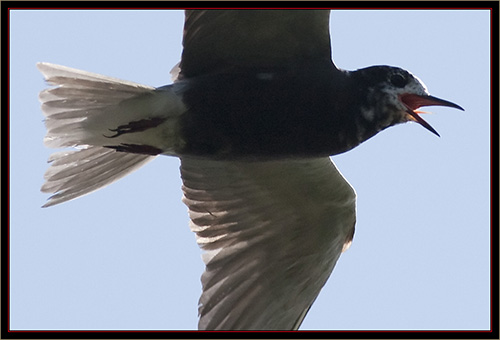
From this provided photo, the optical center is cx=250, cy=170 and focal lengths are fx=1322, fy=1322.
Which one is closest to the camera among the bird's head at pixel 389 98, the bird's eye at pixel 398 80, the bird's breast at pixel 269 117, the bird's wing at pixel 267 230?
the bird's breast at pixel 269 117

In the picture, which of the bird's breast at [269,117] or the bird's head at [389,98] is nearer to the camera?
the bird's breast at [269,117]

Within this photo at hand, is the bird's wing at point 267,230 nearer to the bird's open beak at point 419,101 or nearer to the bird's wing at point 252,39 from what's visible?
the bird's open beak at point 419,101

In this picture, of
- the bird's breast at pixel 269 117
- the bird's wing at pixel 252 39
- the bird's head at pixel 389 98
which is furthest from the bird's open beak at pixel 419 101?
the bird's wing at pixel 252 39

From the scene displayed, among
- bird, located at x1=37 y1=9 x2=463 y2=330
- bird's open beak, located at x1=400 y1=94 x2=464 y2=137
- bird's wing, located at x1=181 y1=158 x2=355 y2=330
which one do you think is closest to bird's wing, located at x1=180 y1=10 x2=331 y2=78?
bird, located at x1=37 y1=9 x2=463 y2=330

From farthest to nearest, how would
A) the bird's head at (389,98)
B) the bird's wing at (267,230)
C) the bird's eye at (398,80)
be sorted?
the bird's wing at (267,230), the bird's eye at (398,80), the bird's head at (389,98)

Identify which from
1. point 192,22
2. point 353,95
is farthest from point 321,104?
point 192,22

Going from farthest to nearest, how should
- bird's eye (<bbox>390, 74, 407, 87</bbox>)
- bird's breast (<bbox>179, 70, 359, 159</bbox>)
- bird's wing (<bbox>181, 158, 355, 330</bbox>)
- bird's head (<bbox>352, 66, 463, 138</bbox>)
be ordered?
bird's wing (<bbox>181, 158, 355, 330</bbox>) < bird's eye (<bbox>390, 74, 407, 87</bbox>) < bird's head (<bbox>352, 66, 463, 138</bbox>) < bird's breast (<bbox>179, 70, 359, 159</bbox>)

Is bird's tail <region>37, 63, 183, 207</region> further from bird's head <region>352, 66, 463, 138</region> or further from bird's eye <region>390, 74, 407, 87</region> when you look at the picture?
bird's eye <region>390, 74, 407, 87</region>
